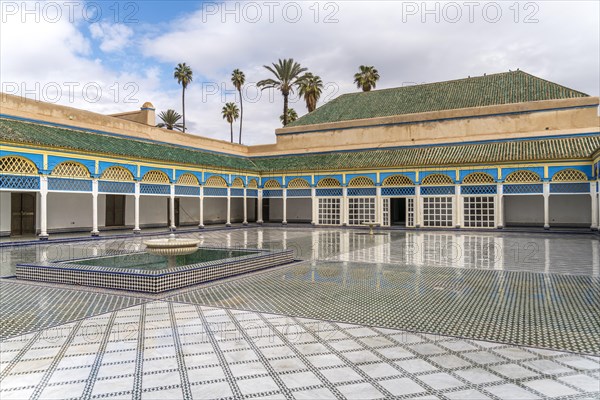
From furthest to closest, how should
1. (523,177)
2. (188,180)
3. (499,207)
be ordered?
(188,180), (499,207), (523,177)

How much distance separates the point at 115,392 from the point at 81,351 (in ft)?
3.58

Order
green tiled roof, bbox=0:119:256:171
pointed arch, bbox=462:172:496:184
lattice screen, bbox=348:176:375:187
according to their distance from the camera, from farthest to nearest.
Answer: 1. lattice screen, bbox=348:176:375:187
2. pointed arch, bbox=462:172:496:184
3. green tiled roof, bbox=0:119:256:171

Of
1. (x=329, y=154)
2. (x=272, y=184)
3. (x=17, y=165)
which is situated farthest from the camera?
(x=329, y=154)

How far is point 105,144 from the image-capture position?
18.2 meters

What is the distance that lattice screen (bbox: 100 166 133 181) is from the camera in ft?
56.2

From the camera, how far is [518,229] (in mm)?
20125

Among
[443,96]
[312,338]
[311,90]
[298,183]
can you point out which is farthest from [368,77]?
[312,338]

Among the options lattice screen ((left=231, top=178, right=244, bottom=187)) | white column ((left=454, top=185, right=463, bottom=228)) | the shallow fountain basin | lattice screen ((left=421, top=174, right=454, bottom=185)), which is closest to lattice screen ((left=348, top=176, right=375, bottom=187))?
lattice screen ((left=421, top=174, right=454, bottom=185))

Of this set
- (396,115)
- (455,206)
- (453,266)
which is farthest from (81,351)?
(396,115)

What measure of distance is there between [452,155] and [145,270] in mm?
18692

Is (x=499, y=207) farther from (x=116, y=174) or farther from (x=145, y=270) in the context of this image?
(x=145, y=270)

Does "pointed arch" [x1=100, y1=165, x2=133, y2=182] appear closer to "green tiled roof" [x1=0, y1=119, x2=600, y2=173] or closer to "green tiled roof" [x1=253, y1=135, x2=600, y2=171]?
"green tiled roof" [x1=0, y1=119, x2=600, y2=173]

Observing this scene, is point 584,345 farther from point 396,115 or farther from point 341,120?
point 341,120

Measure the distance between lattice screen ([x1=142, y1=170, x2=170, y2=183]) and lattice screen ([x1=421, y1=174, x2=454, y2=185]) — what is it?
13.2 m
